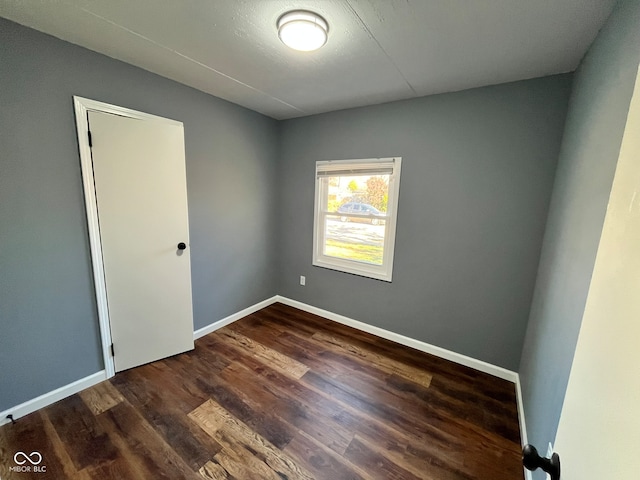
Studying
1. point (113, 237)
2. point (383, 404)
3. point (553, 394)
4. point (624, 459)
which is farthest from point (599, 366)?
point (113, 237)

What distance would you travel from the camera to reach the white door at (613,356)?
0.38 meters

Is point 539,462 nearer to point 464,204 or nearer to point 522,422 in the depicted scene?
point 522,422

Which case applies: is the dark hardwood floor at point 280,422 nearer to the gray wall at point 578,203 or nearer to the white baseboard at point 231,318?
the white baseboard at point 231,318

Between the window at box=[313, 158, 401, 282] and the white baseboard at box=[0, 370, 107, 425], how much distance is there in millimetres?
2188

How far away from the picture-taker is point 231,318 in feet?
9.59

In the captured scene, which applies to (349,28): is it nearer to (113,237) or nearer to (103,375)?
(113,237)

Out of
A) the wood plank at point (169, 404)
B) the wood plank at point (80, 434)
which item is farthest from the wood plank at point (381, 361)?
the wood plank at point (80, 434)

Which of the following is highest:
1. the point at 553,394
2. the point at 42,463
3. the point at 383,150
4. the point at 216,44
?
the point at 216,44

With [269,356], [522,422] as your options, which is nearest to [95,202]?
[269,356]

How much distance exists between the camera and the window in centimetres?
256

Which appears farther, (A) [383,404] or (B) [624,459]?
(A) [383,404]

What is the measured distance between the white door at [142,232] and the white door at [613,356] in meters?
2.50

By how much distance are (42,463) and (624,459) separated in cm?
235

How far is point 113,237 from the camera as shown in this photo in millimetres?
1902
